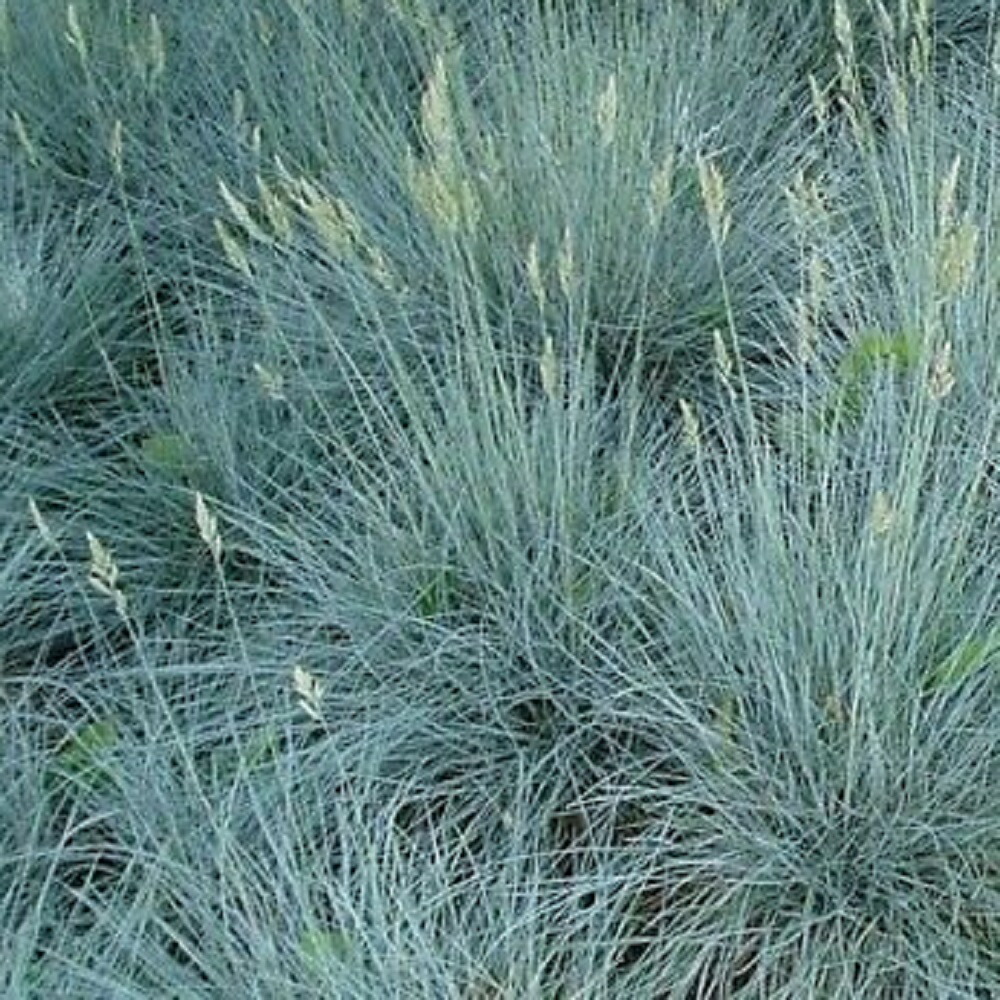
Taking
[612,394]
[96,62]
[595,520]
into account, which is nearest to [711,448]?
[595,520]

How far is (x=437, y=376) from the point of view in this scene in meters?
2.97

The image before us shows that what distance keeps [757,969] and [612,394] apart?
1.16 meters

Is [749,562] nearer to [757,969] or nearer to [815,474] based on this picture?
[815,474]

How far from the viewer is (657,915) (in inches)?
84.4

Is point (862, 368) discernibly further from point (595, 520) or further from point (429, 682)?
point (429, 682)

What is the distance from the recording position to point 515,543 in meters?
2.47

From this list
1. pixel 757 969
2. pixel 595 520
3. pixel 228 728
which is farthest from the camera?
pixel 595 520

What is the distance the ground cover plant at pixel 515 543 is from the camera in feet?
6.95

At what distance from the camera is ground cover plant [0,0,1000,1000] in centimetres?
212

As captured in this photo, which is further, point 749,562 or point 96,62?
point 96,62

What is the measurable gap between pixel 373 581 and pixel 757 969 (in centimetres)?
77

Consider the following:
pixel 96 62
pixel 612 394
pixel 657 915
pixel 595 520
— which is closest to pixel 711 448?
pixel 595 520

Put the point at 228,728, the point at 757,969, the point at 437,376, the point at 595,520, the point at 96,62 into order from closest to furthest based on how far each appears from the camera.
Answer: the point at 757,969
the point at 228,728
the point at 595,520
the point at 437,376
the point at 96,62

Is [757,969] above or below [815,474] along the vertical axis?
below
